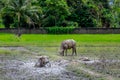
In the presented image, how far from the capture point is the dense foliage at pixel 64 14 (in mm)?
52344

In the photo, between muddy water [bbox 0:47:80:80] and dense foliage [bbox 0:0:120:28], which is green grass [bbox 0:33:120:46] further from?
muddy water [bbox 0:47:80:80]

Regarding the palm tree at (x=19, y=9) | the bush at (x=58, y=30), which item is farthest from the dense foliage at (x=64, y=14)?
the bush at (x=58, y=30)

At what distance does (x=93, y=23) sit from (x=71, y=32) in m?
6.74

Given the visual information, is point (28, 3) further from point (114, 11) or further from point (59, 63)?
point (59, 63)

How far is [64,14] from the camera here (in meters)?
57.7

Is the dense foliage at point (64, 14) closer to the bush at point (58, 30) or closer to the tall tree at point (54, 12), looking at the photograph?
the tall tree at point (54, 12)

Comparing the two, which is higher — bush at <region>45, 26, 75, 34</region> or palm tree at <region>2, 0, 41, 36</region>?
palm tree at <region>2, 0, 41, 36</region>

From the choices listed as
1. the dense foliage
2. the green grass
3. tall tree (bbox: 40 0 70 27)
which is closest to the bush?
the dense foliage

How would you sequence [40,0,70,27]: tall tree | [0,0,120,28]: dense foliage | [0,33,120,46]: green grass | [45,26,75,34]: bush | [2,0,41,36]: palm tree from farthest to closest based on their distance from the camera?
[40,0,70,27]: tall tree, [45,26,75,34]: bush, [0,0,120,28]: dense foliage, [2,0,41,36]: palm tree, [0,33,120,46]: green grass

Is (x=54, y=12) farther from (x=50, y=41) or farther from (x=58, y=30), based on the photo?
(x=50, y=41)

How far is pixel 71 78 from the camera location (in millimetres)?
13047

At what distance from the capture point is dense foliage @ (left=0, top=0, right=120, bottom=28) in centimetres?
5234

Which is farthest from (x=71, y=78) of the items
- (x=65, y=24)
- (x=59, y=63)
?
(x=65, y=24)

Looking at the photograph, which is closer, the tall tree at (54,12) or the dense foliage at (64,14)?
the dense foliage at (64,14)
